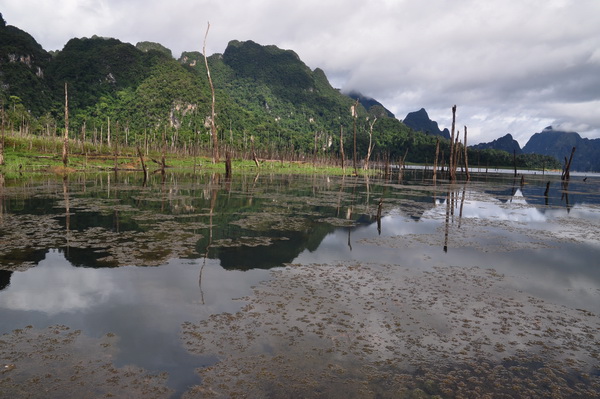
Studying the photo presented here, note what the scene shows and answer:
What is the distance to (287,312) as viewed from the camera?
621cm

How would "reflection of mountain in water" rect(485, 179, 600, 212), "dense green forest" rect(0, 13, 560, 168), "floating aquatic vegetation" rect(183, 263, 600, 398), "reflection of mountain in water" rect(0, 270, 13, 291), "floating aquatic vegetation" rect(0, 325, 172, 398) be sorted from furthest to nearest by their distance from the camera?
"dense green forest" rect(0, 13, 560, 168), "reflection of mountain in water" rect(485, 179, 600, 212), "reflection of mountain in water" rect(0, 270, 13, 291), "floating aquatic vegetation" rect(183, 263, 600, 398), "floating aquatic vegetation" rect(0, 325, 172, 398)

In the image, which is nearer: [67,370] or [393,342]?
[67,370]

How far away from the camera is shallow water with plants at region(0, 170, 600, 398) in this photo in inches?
168

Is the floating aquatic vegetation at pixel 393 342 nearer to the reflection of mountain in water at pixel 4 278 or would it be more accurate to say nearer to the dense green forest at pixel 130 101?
the reflection of mountain in water at pixel 4 278

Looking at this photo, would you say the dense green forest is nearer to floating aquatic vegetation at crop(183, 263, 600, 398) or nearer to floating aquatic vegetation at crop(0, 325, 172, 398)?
floating aquatic vegetation at crop(183, 263, 600, 398)

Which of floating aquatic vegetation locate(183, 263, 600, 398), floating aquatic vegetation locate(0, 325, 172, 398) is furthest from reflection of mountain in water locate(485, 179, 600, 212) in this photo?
floating aquatic vegetation locate(0, 325, 172, 398)

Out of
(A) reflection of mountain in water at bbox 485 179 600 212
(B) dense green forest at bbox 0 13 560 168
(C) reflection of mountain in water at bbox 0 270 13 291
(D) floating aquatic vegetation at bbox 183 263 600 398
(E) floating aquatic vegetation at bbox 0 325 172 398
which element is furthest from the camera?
(B) dense green forest at bbox 0 13 560 168

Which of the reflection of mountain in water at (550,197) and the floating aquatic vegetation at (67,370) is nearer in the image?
the floating aquatic vegetation at (67,370)

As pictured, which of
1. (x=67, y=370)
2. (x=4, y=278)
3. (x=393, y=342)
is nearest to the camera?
(x=67, y=370)

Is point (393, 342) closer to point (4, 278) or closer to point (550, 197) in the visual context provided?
point (4, 278)

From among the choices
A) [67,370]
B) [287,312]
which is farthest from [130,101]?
[67,370]

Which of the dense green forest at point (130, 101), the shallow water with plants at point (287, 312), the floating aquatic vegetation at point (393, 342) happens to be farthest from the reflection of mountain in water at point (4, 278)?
the dense green forest at point (130, 101)

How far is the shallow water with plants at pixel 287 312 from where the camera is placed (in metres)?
4.27

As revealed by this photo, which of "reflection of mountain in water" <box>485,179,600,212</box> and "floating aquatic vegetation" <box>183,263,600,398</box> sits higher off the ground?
"reflection of mountain in water" <box>485,179,600,212</box>
